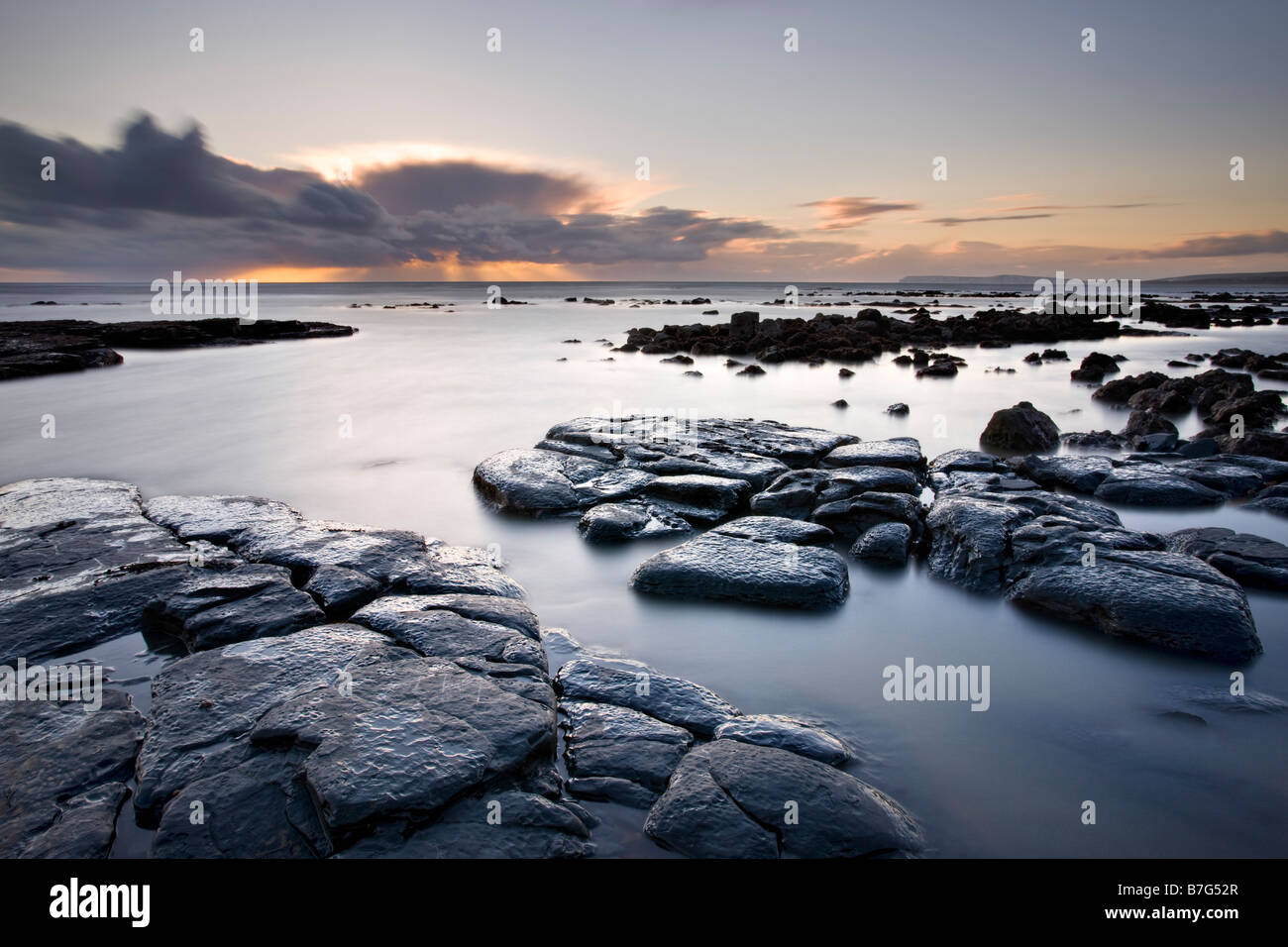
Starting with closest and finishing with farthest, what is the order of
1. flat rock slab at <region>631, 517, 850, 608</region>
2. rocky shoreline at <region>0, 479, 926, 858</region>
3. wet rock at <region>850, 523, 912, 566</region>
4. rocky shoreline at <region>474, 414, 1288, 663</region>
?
rocky shoreline at <region>0, 479, 926, 858</region>
rocky shoreline at <region>474, 414, 1288, 663</region>
flat rock slab at <region>631, 517, 850, 608</region>
wet rock at <region>850, 523, 912, 566</region>

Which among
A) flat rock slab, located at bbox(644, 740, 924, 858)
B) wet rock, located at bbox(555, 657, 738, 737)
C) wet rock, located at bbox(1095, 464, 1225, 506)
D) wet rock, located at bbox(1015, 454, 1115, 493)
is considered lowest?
flat rock slab, located at bbox(644, 740, 924, 858)

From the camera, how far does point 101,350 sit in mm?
17031

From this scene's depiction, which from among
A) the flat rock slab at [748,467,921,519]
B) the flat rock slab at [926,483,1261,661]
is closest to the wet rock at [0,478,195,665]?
the flat rock slab at [748,467,921,519]

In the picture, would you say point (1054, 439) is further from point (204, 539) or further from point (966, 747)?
point (204, 539)

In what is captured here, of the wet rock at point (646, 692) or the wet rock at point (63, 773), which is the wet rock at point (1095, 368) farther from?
the wet rock at point (63, 773)

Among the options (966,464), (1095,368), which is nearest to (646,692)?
(966,464)

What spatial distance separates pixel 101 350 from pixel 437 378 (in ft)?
29.6

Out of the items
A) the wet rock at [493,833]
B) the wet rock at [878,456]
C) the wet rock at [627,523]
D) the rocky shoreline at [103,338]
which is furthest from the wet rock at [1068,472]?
the rocky shoreline at [103,338]

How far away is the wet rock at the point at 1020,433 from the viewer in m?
8.88

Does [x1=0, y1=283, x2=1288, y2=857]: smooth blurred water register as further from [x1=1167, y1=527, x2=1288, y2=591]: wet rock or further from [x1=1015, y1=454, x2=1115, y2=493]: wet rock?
[x1=1015, y1=454, x2=1115, y2=493]: wet rock

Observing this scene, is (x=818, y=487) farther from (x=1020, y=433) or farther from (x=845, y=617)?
(x=1020, y=433)

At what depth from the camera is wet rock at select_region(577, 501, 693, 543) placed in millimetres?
5711

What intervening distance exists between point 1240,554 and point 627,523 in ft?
15.0
